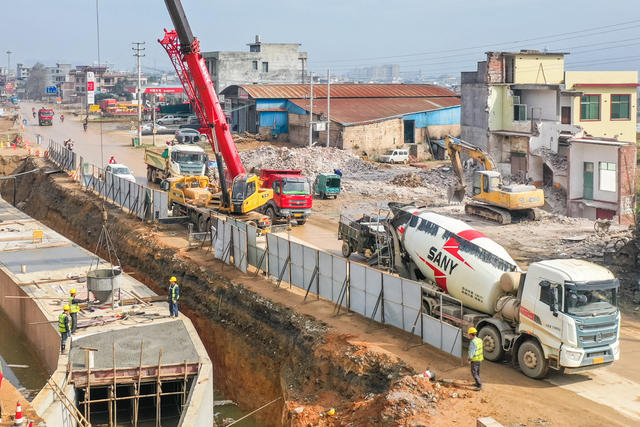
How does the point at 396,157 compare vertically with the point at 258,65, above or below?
below

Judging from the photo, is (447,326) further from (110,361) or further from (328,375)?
(110,361)

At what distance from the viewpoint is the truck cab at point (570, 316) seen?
60.5 feet

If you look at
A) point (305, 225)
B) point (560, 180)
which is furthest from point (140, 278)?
point (560, 180)

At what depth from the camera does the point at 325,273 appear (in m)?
25.3

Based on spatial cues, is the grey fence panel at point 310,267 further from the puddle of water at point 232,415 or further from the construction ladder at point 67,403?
the construction ladder at point 67,403

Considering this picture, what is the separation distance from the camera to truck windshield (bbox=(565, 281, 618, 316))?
18469 mm

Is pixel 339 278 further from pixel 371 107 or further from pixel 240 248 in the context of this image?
pixel 371 107

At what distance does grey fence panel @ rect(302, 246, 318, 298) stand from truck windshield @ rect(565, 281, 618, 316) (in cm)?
919

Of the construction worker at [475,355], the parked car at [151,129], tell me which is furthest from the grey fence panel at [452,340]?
the parked car at [151,129]

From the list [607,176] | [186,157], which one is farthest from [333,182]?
[607,176]

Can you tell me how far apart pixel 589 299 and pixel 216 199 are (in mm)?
21769

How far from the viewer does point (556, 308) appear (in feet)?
60.9

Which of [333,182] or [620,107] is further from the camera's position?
[620,107]

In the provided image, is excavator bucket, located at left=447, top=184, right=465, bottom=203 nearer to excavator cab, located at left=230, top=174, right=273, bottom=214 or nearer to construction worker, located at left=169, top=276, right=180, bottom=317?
excavator cab, located at left=230, top=174, right=273, bottom=214
